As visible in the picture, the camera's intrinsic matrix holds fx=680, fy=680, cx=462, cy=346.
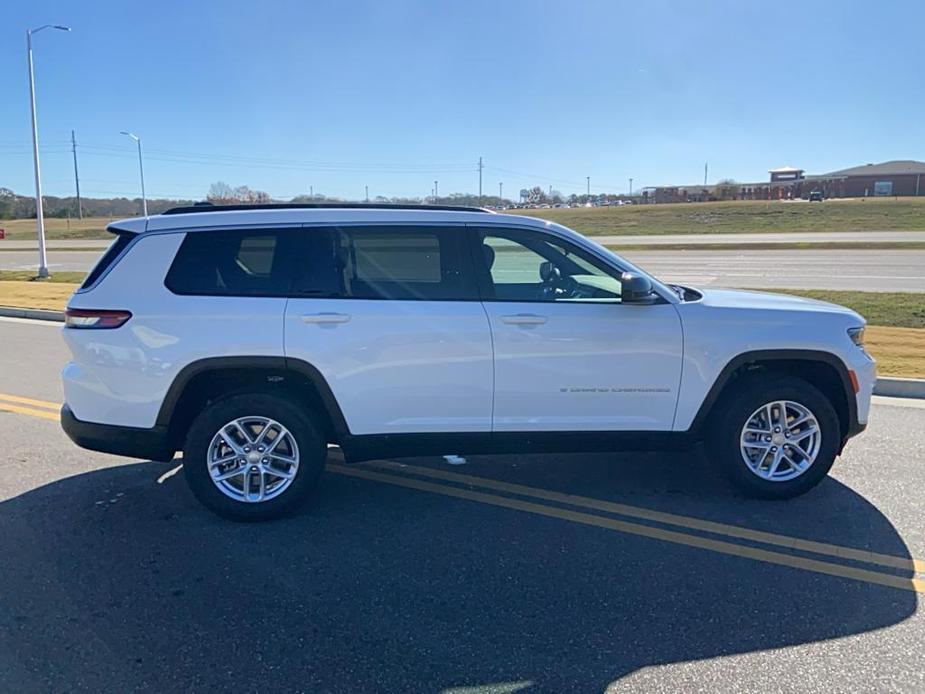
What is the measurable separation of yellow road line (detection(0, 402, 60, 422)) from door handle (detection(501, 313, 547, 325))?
465cm

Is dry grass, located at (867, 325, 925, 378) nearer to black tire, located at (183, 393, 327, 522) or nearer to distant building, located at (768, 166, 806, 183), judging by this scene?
black tire, located at (183, 393, 327, 522)

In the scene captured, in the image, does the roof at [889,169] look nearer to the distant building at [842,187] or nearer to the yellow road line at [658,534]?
the distant building at [842,187]

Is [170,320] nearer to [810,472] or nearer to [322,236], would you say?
[322,236]

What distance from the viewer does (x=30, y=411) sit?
21.6ft

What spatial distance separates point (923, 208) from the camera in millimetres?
51000

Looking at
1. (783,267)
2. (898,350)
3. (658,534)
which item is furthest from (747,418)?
(783,267)

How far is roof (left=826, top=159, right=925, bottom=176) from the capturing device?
90700 millimetres

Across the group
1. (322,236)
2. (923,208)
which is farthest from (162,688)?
(923,208)

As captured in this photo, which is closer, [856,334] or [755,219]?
[856,334]

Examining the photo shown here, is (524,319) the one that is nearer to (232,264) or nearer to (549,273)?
(549,273)

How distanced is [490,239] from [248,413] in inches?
72.8

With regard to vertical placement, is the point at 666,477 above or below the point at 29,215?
below

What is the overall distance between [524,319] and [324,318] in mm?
1204

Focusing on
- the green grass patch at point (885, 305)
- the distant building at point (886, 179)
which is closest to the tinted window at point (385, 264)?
the green grass patch at point (885, 305)
